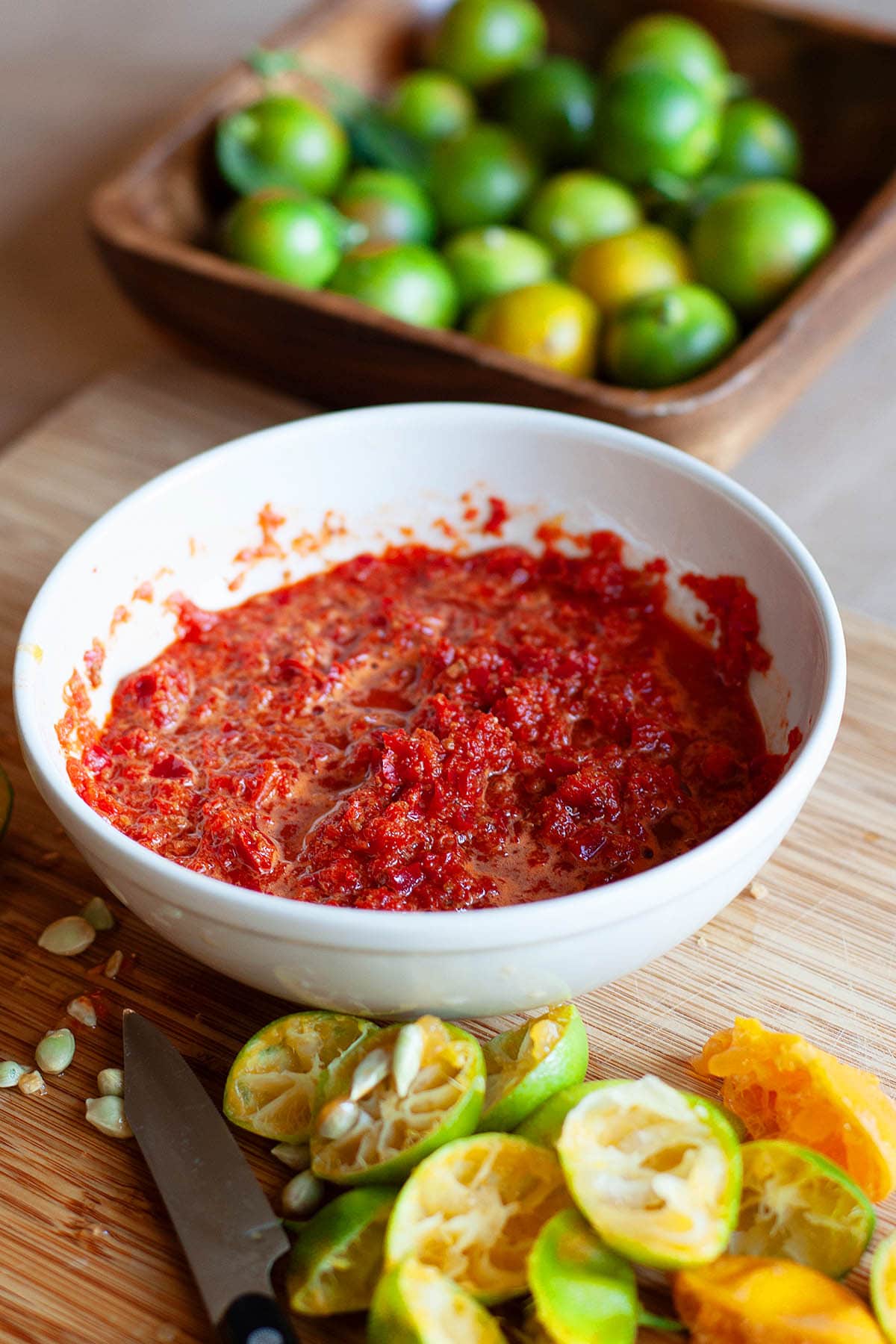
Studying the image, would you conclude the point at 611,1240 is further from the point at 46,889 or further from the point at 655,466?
the point at 655,466

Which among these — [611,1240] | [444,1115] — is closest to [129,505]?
[444,1115]

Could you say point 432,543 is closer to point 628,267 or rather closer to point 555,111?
point 628,267

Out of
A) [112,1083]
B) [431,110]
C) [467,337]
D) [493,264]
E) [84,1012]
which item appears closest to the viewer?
[112,1083]

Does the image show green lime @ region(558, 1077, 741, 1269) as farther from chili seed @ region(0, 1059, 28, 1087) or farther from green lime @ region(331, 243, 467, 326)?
green lime @ region(331, 243, 467, 326)

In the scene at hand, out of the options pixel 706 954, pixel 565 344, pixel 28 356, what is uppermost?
pixel 565 344

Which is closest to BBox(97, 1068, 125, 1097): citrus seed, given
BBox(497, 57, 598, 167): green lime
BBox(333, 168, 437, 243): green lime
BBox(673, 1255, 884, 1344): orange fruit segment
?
BBox(673, 1255, 884, 1344): orange fruit segment

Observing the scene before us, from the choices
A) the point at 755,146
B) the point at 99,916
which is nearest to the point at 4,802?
the point at 99,916

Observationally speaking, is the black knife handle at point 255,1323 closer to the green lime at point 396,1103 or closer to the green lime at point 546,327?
the green lime at point 396,1103
